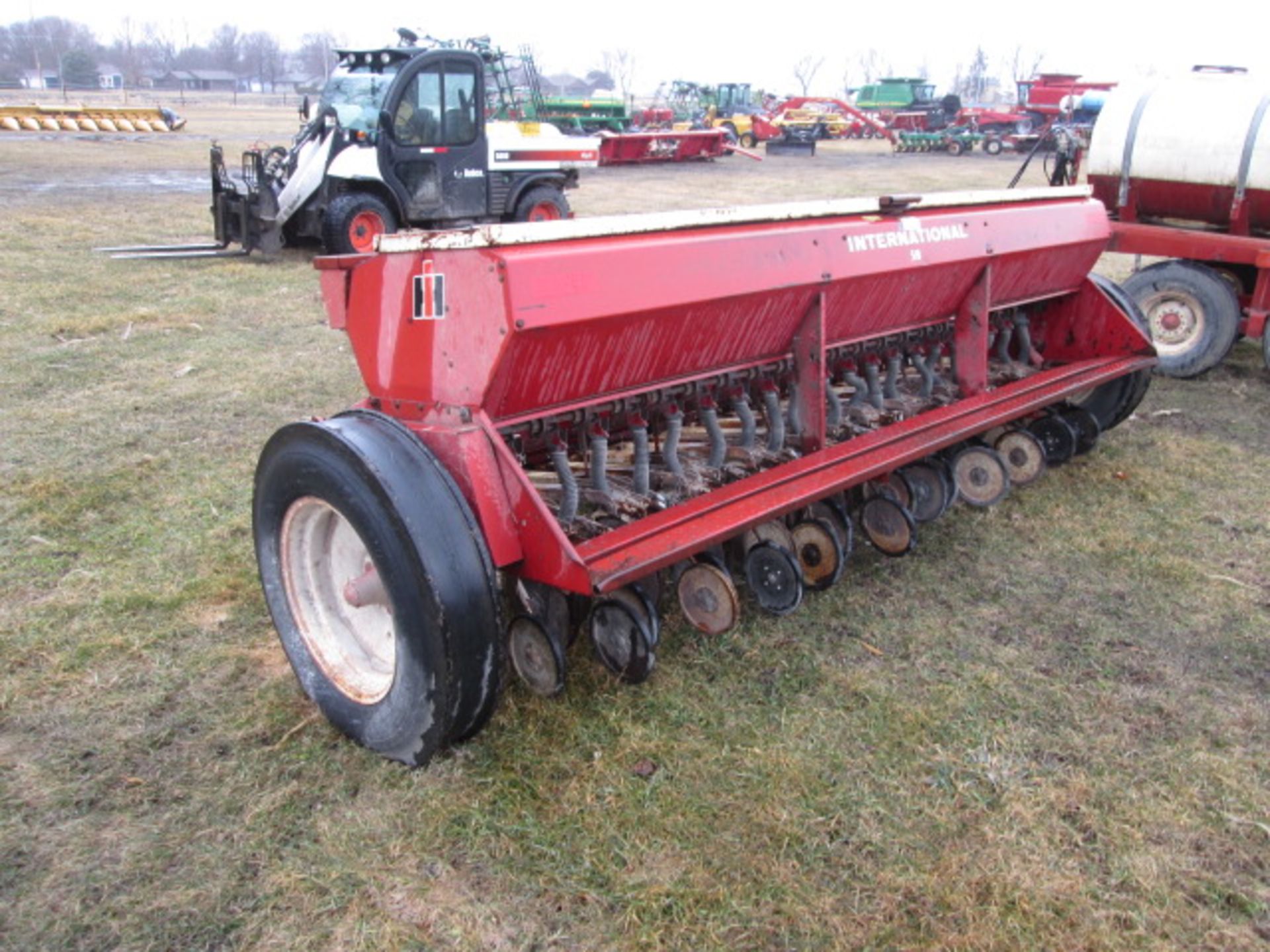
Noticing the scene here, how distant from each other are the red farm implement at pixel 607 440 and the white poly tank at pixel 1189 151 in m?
2.80

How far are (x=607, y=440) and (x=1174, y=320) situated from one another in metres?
5.21

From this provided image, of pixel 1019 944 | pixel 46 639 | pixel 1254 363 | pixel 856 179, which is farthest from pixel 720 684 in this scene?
pixel 856 179

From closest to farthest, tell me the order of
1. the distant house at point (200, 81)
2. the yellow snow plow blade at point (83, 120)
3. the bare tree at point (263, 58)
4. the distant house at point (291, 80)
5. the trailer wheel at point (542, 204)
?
the trailer wheel at point (542, 204) → the yellow snow plow blade at point (83, 120) → the distant house at point (200, 81) → the distant house at point (291, 80) → the bare tree at point (263, 58)

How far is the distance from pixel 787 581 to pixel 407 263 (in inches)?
62.4

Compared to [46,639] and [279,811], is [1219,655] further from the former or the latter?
[46,639]

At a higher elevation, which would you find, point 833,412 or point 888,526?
point 833,412

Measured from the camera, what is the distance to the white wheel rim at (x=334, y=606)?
116 inches

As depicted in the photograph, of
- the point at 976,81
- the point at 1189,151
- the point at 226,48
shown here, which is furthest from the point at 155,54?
the point at 1189,151

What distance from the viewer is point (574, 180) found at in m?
12.6

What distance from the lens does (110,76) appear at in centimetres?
7794

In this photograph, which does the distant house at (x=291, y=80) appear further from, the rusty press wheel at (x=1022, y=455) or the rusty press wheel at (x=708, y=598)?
the rusty press wheel at (x=708, y=598)

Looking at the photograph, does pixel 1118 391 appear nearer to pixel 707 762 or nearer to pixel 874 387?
pixel 874 387

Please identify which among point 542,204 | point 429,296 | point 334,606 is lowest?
point 334,606

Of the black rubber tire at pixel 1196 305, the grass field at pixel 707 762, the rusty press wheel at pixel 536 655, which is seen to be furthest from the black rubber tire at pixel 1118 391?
the rusty press wheel at pixel 536 655
